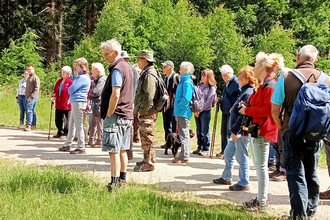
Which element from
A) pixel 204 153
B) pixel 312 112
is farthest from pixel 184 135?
pixel 312 112

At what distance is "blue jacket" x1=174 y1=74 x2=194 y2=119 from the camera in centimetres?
809

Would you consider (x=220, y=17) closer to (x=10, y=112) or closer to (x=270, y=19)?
(x=270, y=19)

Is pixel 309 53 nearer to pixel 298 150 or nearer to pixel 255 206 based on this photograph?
pixel 298 150

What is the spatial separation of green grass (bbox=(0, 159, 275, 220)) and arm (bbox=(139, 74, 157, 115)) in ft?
4.96

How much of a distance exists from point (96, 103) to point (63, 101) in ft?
4.43

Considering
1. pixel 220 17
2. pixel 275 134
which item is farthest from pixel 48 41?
pixel 275 134

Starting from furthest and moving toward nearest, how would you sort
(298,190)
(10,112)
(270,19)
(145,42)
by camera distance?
(270,19), (145,42), (10,112), (298,190)

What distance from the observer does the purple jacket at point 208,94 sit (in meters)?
9.84

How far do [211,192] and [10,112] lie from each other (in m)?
12.2

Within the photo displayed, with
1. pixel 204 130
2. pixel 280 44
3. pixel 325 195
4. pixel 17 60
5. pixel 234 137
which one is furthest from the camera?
pixel 280 44

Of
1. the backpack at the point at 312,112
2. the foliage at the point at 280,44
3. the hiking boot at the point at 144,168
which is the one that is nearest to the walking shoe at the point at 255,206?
the backpack at the point at 312,112

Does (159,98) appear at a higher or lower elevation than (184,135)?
higher

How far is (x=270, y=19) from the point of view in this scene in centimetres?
3972

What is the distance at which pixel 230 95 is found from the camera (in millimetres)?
8672
